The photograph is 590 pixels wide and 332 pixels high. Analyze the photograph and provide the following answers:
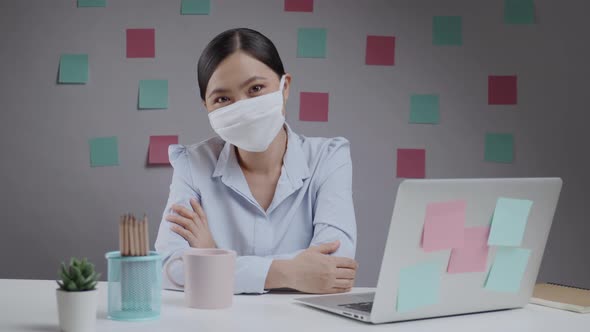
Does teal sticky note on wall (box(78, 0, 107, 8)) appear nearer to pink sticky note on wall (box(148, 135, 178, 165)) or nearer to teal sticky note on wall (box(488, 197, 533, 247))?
pink sticky note on wall (box(148, 135, 178, 165))

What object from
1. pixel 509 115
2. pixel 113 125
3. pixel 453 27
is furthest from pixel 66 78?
pixel 509 115

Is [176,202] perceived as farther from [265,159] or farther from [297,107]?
[297,107]

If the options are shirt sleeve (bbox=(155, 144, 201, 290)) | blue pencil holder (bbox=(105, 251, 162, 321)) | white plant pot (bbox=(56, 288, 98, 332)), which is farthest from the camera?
shirt sleeve (bbox=(155, 144, 201, 290))

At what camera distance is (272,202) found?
1.89 metres

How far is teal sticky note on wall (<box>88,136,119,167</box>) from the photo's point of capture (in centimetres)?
245

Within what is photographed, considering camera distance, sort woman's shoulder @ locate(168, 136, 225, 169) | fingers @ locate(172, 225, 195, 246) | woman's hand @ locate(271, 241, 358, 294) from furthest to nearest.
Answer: woman's shoulder @ locate(168, 136, 225, 169)
fingers @ locate(172, 225, 195, 246)
woman's hand @ locate(271, 241, 358, 294)

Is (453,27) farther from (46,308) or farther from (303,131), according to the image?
(46,308)

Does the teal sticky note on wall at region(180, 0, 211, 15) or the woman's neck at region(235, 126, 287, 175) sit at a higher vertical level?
the teal sticky note on wall at region(180, 0, 211, 15)

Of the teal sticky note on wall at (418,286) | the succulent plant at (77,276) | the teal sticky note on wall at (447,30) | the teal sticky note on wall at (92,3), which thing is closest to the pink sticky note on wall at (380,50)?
the teal sticky note on wall at (447,30)

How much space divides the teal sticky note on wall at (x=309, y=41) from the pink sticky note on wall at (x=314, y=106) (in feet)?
0.43

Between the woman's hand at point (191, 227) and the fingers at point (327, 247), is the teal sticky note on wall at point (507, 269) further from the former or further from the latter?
the woman's hand at point (191, 227)

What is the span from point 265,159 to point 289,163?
0.20 feet

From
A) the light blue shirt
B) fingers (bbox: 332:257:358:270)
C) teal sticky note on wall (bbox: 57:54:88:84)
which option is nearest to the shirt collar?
the light blue shirt

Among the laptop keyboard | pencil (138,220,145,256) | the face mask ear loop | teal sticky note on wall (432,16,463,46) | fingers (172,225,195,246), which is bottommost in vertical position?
the laptop keyboard
